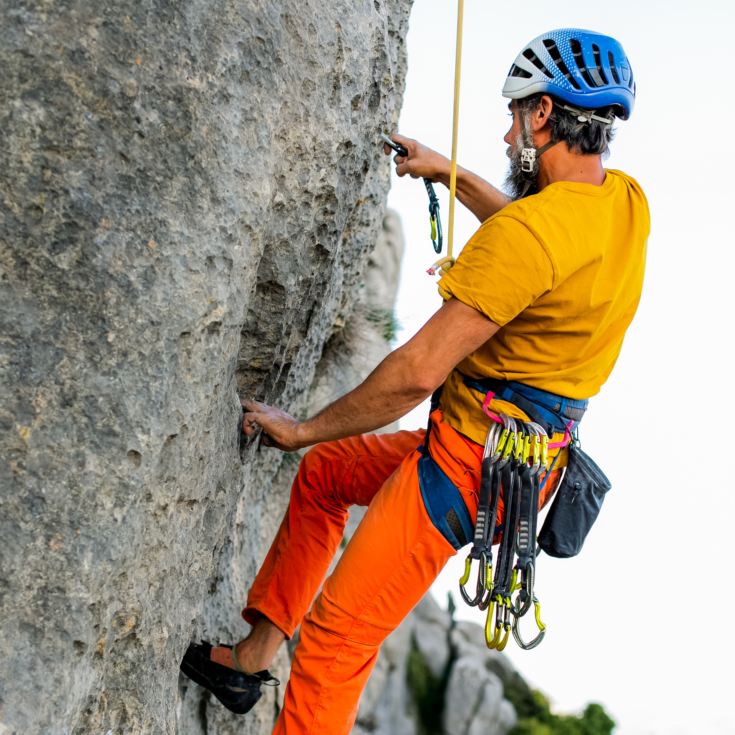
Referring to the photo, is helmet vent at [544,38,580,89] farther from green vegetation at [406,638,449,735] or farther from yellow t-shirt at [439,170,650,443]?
green vegetation at [406,638,449,735]

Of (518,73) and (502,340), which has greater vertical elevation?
(518,73)

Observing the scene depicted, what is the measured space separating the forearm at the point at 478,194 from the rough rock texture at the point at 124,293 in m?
1.08

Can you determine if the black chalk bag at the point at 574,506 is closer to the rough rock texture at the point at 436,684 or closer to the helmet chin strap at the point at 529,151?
the helmet chin strap at the point at 529,151

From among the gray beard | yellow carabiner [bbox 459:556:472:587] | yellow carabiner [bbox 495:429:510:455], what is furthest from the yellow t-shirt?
yellow carabiner [bbox 459:556:472:587]

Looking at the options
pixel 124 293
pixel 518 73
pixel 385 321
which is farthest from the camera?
pixel 385 321

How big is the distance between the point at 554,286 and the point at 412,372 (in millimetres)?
651

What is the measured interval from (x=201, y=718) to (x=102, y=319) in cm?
278

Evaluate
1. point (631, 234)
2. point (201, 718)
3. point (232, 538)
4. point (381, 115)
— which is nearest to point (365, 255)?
point (381, 115)

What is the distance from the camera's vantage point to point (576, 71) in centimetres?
408

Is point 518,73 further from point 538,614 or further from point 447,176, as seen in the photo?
point 538,614

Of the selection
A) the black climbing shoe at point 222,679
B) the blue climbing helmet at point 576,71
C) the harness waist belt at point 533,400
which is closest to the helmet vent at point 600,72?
the blue climbing helmet at point 576,71

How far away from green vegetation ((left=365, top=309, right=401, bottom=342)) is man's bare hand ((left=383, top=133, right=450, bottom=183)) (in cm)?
315

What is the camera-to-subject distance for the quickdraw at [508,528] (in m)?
3.94

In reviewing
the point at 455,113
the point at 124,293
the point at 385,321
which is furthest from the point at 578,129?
the point at 385,321
